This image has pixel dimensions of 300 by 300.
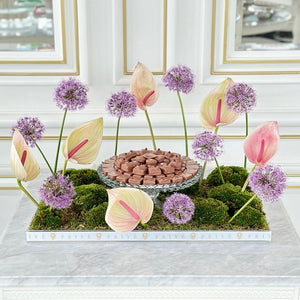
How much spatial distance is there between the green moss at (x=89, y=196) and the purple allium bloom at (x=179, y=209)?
0.15m

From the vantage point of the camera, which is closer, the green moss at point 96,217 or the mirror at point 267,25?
the green moss at point 96,217

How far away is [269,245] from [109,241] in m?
0.29

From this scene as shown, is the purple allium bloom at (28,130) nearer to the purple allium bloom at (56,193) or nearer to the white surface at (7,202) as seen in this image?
the purple allium bloom at (56,193)

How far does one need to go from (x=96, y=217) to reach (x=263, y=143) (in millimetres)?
325

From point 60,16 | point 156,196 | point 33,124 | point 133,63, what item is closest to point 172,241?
point 156,196

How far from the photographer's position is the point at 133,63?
136cm

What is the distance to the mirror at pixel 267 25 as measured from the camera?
Answer: 140 centimetres

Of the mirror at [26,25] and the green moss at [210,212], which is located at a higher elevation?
the mirror at [26,25]

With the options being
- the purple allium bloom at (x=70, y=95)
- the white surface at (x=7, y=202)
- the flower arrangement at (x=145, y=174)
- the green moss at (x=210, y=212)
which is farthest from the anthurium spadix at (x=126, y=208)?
the white surface at (x=7, y=202)

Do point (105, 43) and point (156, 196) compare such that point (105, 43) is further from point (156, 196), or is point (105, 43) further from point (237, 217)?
point (237, 217)

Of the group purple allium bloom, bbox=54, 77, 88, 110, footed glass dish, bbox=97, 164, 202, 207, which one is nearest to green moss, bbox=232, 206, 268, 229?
footed glass dish, bbox=97, 164, 202, 207

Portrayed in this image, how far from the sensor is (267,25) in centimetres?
143

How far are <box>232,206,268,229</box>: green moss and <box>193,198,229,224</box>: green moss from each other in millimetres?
25

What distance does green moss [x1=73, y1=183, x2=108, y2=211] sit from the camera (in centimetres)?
98
